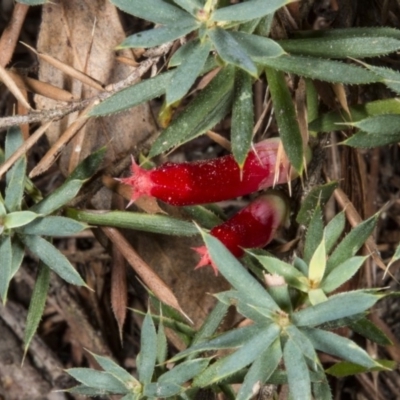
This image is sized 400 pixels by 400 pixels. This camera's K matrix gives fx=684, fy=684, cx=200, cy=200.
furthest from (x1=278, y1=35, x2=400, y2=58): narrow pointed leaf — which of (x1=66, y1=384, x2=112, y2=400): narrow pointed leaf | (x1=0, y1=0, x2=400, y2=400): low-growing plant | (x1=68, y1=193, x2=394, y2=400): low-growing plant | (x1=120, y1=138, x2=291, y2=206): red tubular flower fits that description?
(x1=66, y1=384, x2=112, y2=400): narrow pointed leaf

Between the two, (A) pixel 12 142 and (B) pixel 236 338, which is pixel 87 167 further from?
(B) pixel 236 338

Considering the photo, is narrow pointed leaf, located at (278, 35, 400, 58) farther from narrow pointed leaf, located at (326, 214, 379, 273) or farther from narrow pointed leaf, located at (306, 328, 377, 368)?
narrow pointed leaf, located at (306, 328, 377, 368)

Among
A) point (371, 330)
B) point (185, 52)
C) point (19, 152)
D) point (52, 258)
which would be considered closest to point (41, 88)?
point (19, 152)

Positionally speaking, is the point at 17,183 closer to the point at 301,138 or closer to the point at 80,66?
the point at 80,66

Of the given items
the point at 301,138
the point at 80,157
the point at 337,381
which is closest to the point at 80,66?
the point at 80,157

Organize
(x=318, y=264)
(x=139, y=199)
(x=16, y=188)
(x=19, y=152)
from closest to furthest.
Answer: (x=318, y=264), (x=16, y=188), (x=19, y=152), (x=139, y=199)

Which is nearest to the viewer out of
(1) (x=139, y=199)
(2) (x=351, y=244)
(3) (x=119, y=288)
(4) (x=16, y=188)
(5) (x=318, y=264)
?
(5) (x=318, y=264)
